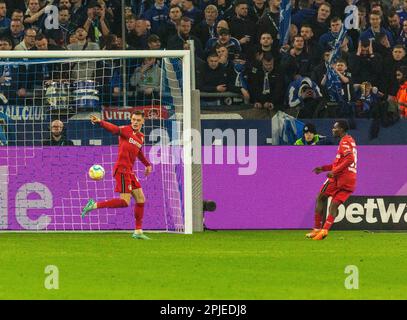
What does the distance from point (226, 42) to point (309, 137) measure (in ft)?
9.53

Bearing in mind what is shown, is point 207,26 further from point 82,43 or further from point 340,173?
point 340,173

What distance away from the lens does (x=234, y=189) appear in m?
22.0

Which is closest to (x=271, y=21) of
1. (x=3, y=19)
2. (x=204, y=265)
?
(x=3, y=19)

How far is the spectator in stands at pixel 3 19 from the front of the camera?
24023 millimetres

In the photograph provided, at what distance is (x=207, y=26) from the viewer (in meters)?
24.5

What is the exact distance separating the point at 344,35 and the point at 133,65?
452cm

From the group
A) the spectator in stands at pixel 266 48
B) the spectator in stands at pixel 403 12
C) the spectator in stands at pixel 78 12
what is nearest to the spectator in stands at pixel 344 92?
the spectator in stands at pixel 266 48

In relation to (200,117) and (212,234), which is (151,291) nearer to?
(212,234)

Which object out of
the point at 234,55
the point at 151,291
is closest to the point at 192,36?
the point at 234,55

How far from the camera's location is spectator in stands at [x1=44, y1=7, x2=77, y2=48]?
78.6 ft

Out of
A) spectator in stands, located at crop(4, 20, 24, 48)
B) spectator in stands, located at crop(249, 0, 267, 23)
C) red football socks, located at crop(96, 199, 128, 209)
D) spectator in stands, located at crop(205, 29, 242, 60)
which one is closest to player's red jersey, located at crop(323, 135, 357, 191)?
red football socks, located at crop(96, 199, 128, 209)

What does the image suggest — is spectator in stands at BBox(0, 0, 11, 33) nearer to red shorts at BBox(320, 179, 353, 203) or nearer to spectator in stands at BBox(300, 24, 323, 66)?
spectator in stands at BBox(300, 24, 323, 66)

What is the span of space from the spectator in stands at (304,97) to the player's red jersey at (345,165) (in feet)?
11.7

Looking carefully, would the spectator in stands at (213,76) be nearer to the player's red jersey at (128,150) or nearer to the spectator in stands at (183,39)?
the spectator in stands at (183,39)
